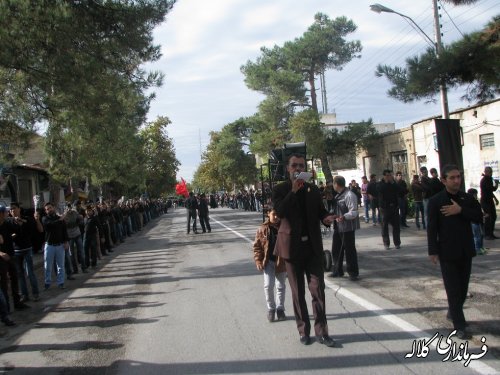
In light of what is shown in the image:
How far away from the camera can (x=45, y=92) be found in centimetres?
1230

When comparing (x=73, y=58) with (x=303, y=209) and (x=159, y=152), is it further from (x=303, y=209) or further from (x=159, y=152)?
(x=159, y=152)

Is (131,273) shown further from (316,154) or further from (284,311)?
(316,154)

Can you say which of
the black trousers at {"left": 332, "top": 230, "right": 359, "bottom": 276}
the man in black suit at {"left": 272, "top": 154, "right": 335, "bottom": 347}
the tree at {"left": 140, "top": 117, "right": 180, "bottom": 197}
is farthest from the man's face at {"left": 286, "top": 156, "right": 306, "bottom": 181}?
the tree at {"left": 140, "top": 117, "right": 180, "bottom": 197}

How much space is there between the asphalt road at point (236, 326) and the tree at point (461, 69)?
3.44m

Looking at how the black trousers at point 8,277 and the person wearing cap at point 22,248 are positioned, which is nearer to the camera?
the black trousers at point 8,277

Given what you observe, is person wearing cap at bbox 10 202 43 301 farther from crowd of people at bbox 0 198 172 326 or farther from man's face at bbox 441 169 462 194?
man's face at bbox 441 169 462 194

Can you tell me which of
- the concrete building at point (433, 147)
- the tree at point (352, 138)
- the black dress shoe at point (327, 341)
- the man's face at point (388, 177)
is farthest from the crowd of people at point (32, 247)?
the tree at point (352, 138)

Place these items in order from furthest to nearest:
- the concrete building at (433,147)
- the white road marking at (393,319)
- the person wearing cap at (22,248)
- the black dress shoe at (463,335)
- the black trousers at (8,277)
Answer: the concrete building at (433,147), the person wearing cap at (22,248), the black trousers at (8,277), the black dress shoe at (463,335), the white road marking at (393,319)

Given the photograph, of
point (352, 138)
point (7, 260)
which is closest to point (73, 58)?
point (7, 260)

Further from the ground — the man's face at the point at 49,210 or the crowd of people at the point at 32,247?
the man's face at the point at 49,210

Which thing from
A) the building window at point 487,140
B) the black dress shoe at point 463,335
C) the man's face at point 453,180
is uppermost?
the building window at point 487,140

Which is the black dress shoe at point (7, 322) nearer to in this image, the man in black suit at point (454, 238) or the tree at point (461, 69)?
the man in black suit at point (454, 238)

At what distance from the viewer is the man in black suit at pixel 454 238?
4.98m

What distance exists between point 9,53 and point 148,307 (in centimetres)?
575
